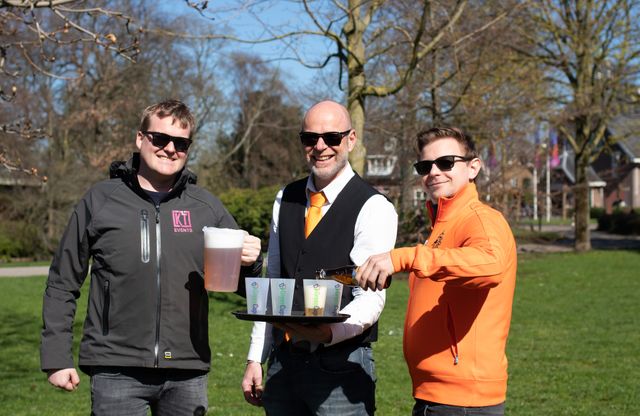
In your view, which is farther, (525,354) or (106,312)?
(525,354)

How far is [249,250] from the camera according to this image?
367 centimetres

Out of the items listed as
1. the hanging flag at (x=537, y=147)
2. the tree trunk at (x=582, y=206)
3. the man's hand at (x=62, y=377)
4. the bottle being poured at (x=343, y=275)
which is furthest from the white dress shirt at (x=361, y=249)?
the tree trunk at (x=582, y=206)

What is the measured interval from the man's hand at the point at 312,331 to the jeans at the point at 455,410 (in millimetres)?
513

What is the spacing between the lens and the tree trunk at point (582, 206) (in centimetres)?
2930

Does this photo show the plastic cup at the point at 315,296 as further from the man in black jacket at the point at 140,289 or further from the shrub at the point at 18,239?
the shrub at the point at 18,239

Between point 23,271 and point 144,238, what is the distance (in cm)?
2217

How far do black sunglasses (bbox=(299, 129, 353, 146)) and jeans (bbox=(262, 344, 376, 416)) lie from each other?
0.95 m

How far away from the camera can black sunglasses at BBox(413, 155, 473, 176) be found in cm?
353

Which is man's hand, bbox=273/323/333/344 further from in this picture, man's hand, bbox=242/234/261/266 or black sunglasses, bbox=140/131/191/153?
black sunglasses, bbox=140/131/191/153

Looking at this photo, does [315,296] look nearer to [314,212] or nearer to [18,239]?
[314,212]

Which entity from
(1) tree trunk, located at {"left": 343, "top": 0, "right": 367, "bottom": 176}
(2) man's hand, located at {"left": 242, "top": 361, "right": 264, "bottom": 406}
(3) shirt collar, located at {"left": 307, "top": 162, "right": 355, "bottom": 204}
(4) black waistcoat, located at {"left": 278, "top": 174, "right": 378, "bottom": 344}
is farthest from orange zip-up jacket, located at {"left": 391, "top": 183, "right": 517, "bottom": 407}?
(1) tree trunk, located at {"left": 343, "top": 0, "right": 367, "bottom": 176}

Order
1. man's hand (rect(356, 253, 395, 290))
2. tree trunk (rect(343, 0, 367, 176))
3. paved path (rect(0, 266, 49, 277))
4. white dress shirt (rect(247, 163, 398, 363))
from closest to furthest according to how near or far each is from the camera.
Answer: man's hand (rect(356, 253, 395, 290)), white dress shirt (rect(247, 163, 398, 363)), tree trunk (rect(343, 0, 367, 176)), paved path (rect(0, 266, 49, 277))

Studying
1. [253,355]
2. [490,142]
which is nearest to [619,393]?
[253,355]

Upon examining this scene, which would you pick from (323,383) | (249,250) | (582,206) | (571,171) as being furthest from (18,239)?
(571,171)
